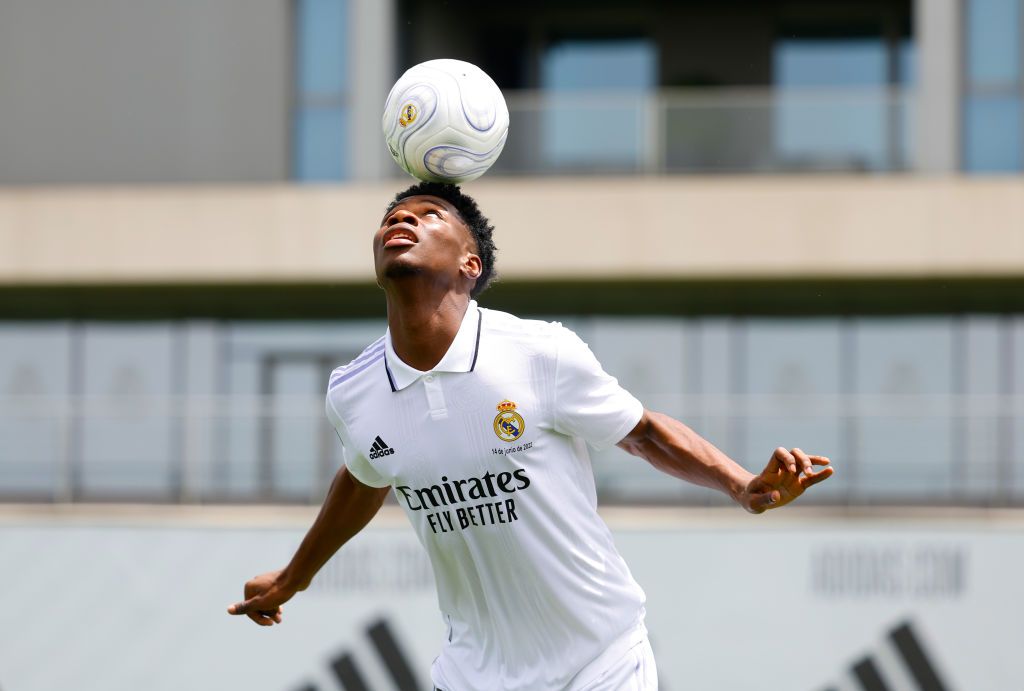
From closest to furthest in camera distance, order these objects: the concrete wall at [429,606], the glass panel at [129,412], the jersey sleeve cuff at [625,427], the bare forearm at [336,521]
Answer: the jersey sleeve cuff at [625,427] → the bare forearm at [336,521] → the concrete wall at [429,606] → the glass panel at [129,412]

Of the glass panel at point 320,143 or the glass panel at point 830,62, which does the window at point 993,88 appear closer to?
the glass panel at point 830,62

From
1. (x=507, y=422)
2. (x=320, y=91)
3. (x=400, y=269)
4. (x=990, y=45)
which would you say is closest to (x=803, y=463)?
(x=507, y=422)

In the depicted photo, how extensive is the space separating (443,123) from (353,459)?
0.90 meters

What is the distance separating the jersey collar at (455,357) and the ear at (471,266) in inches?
3.0

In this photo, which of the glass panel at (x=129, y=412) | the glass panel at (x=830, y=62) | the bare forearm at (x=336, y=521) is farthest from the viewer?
the glass panel at (x=830, y=62)

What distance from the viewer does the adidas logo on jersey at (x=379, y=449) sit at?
3867 mm

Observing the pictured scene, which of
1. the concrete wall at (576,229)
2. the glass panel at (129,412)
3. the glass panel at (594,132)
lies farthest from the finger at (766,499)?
the glass panel at (594,132)

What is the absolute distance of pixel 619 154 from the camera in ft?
57.1

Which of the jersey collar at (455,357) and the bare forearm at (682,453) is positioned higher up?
the jersey collar at (455,357)

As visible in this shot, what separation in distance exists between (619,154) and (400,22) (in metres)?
3.39

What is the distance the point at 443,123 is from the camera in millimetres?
3936

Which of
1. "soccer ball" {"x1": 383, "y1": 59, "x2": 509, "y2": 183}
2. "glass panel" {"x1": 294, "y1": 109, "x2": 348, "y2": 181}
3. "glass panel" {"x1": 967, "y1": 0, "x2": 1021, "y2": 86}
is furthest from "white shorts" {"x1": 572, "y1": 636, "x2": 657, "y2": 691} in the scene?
"glass panel" {"x1": 967, "y1": 0, "x2": 1021, "y2": 86}

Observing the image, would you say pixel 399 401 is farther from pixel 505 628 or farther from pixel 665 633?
pixel 665 633

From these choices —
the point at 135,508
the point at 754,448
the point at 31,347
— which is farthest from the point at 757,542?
the point at 31,347
